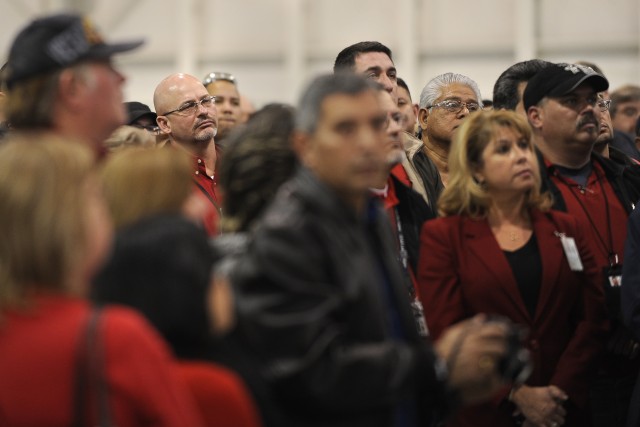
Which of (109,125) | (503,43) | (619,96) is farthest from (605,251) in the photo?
(503,43)

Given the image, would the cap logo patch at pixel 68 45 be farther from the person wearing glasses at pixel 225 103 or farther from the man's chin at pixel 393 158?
the person wearing glasses at pixel 225 103

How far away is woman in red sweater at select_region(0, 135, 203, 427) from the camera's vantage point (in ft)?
7.93

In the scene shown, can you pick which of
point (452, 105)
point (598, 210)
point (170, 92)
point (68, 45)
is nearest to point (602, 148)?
point (452, 105)

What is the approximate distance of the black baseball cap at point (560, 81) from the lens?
5332mm

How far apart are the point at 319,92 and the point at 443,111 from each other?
2.99 m

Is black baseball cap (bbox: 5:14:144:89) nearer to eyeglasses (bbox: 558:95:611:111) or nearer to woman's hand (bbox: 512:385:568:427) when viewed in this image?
woman's hand (bbox: 512:385:568:427)

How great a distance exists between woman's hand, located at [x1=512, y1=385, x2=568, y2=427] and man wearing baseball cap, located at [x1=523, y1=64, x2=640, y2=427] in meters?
0.56

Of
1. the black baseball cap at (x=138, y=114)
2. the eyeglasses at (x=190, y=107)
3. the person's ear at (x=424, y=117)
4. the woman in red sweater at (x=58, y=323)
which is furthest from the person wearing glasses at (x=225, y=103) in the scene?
the woman in red sweater at (x=58, y=323)

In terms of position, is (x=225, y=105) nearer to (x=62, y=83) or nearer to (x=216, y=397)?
(x=62, y=83)

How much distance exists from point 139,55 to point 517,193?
31.3 ft

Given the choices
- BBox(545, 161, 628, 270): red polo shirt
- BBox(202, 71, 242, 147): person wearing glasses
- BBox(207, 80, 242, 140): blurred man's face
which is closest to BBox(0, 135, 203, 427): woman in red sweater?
BBox(545, 161, 628, 270): red polo shirt

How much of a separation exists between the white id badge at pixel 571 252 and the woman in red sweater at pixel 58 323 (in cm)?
227

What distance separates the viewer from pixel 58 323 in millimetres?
2443

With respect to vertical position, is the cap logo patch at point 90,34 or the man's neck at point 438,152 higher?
the cap logo patch at point 90,34
